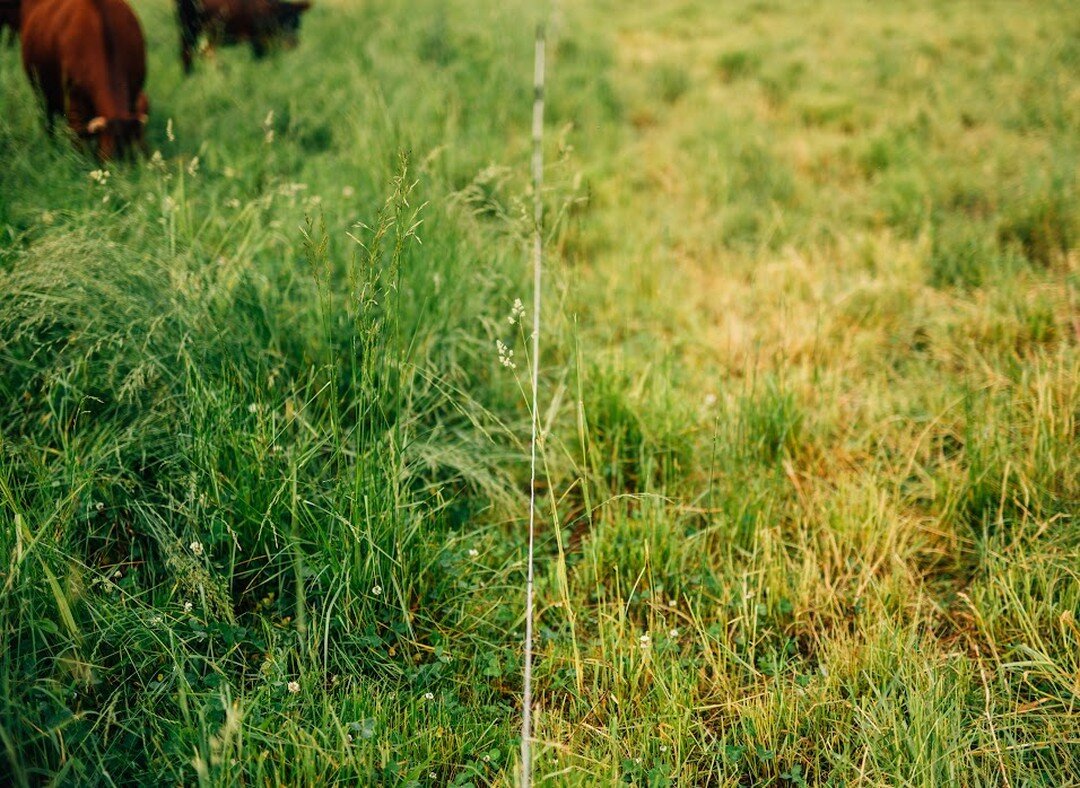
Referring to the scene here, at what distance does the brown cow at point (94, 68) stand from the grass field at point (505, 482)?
145 millimetres

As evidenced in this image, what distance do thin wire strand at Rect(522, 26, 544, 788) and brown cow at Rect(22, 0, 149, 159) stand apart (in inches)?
69.2

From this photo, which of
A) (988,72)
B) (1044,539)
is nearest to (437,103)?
(1044,539)

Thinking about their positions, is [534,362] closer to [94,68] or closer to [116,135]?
[116,135]

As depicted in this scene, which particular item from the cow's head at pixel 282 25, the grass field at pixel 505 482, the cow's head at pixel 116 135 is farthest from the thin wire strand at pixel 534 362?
the cow's head at pixel 282 25

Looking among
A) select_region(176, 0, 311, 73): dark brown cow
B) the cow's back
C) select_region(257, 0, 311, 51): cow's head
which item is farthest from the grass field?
select_region(257, 0, 311, 51): cow's head

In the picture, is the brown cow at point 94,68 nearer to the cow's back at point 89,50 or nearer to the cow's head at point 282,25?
the cow's back at point 89,50

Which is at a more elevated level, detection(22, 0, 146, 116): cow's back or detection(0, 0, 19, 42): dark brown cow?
detection(0, 0, 19, 42): dark brown cow

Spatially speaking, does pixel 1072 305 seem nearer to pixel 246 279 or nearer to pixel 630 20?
pixel 246 279

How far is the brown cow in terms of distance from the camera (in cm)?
318

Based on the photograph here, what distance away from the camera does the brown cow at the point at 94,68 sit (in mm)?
3184

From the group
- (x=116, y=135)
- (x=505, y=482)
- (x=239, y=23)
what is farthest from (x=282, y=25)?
(x=505, y=482)

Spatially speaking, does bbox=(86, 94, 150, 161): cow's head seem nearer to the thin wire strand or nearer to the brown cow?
the brown cow

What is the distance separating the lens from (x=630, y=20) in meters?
7.19

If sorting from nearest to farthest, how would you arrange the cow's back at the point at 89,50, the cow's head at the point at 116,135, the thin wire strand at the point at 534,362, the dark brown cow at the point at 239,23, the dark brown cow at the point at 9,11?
the thin wire strand at the point at 534,362 → the cow's head at the point at 116,135 → the cow's back at the point at 89,50 → the dark brown cow at the point at 9,11 → the dark brown cow at the point at 239,23
